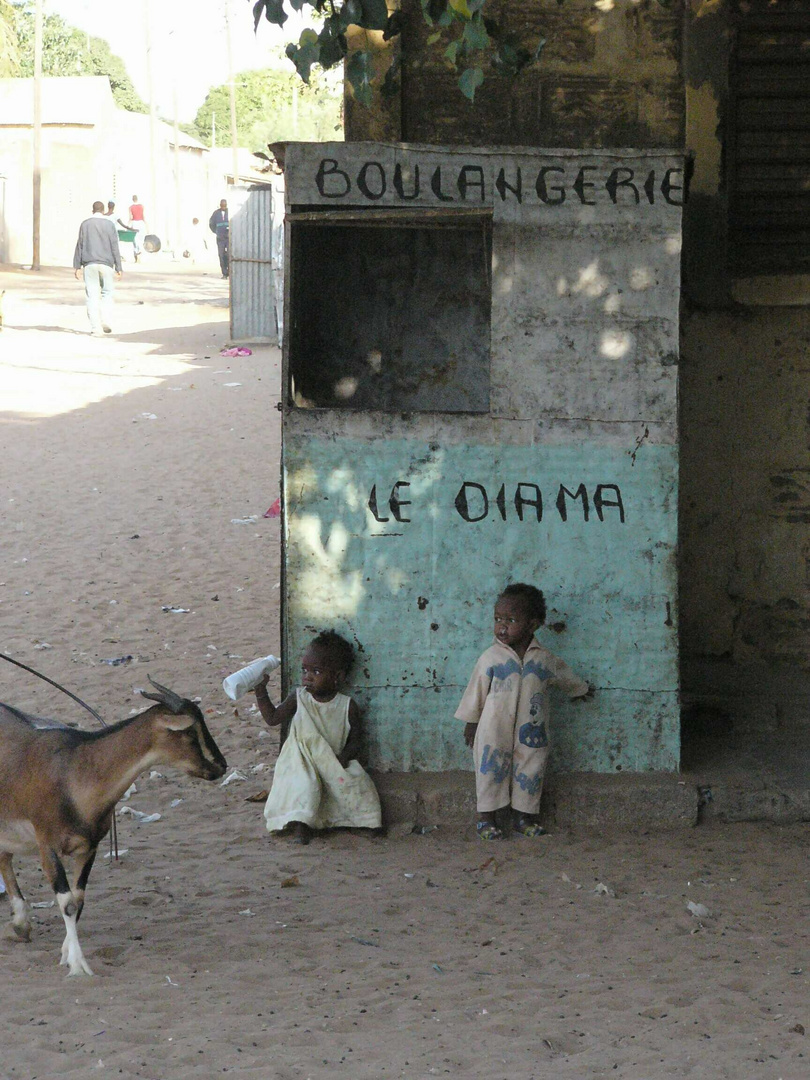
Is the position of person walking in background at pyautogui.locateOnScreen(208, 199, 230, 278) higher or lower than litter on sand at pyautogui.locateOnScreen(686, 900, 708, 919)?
higher

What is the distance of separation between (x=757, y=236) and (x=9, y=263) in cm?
3187

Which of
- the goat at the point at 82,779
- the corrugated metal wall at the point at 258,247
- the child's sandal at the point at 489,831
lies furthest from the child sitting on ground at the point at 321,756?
the corrugated metal wall at the point at 258,247

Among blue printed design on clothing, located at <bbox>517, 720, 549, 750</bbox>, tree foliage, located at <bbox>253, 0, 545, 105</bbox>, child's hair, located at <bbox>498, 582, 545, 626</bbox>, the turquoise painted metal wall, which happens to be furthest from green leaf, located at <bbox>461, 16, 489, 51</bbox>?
blue printed design on clothing, located at <bbox>517, 720, 549, 750</bbox>

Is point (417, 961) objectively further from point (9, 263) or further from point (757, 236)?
point (9, 263)

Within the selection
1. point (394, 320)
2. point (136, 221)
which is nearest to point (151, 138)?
point (136, 221)

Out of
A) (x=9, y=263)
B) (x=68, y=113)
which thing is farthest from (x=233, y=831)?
(x=68, y=113)

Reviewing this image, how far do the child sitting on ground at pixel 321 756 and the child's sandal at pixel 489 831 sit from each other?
0.41m

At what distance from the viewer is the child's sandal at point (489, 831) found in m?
4.96

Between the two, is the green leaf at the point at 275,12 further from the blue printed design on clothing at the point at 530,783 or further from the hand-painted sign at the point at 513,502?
the blue printed design on clothing at the point at 530,783

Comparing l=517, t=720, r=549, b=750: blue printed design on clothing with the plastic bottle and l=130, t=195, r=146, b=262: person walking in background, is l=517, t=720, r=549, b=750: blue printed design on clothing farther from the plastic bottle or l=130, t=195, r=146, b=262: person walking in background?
l=130, t=195, r=146, b=262: person walking in background

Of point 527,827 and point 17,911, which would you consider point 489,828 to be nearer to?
point 527,827

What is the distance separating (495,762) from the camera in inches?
195

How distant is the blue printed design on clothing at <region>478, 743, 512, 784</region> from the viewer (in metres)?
4.94

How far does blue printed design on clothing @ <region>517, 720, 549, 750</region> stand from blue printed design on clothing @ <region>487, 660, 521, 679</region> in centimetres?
22
